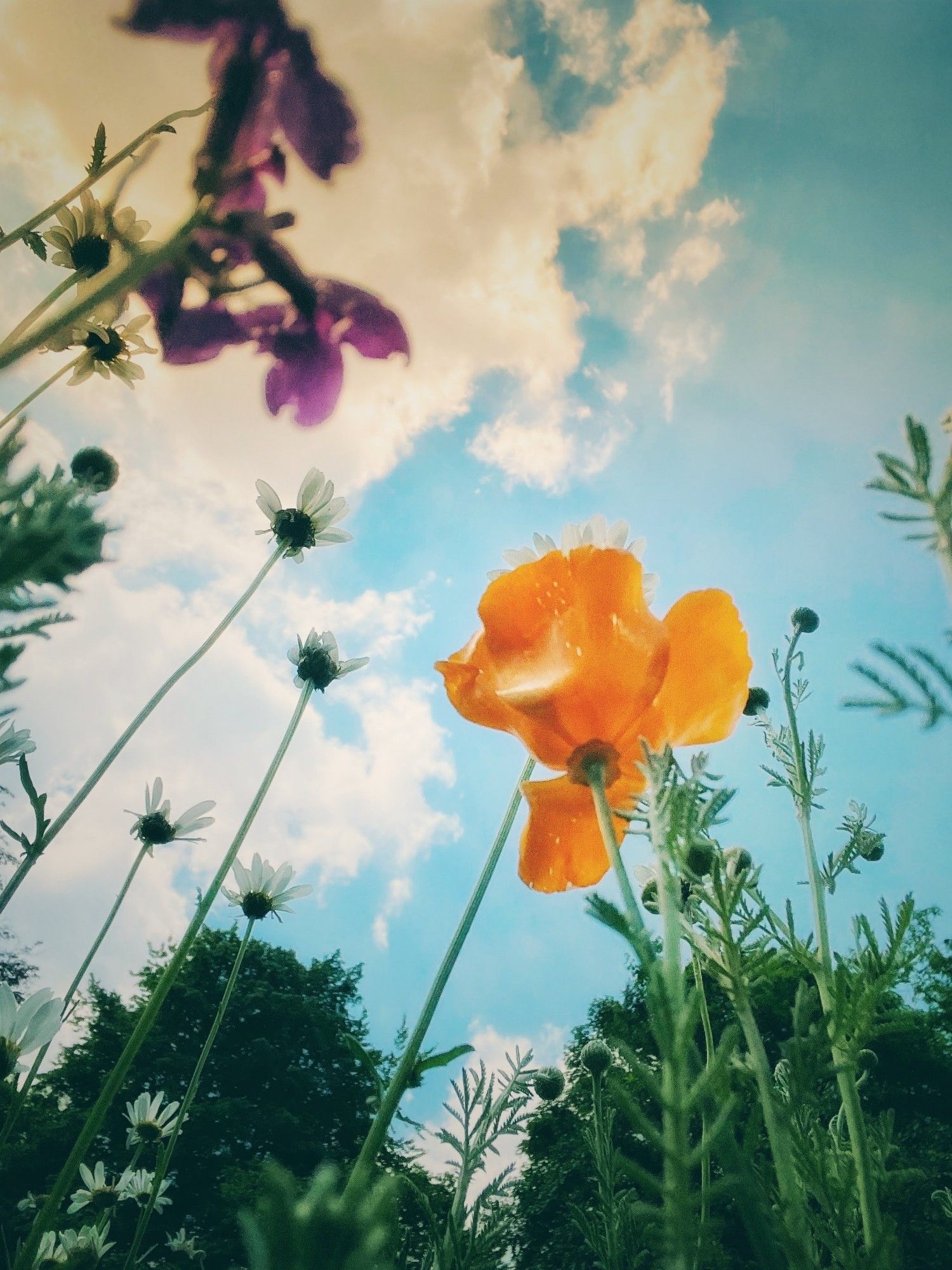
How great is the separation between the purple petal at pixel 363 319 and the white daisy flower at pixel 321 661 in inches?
72.1

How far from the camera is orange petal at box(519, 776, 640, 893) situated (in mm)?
1059

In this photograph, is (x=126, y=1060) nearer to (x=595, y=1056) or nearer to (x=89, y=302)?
(x=89, y=302)

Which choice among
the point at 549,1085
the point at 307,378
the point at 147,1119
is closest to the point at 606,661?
the point at 307,378

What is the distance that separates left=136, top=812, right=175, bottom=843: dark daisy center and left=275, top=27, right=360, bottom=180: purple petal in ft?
9.24

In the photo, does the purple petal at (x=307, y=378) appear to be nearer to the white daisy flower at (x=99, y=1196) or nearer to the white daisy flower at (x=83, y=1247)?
the white daisy flower at (x=83, y=1247)

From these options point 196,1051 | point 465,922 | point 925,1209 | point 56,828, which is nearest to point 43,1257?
point 56,828

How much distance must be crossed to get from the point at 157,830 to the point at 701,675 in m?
3.02

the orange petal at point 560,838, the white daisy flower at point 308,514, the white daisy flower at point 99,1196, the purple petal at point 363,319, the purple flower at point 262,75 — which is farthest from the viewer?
the white daisy flower at point 99,1196

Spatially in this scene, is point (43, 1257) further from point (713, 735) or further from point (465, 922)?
point (713, 735)

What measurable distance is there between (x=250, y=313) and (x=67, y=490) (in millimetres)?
818

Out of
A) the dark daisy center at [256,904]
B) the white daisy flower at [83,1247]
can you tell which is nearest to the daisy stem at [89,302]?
the white daisy flower at [83,1247]

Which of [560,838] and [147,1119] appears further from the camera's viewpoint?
[147,1119]

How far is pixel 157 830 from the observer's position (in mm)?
3221

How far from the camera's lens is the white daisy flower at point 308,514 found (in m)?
3.07
